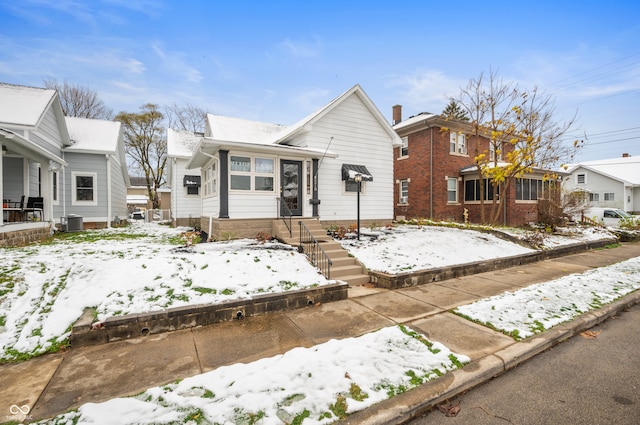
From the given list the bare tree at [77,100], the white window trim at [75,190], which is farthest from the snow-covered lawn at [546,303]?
the bare tree at [77,100]

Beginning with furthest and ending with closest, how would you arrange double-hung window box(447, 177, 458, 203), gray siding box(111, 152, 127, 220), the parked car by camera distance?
1. the parked car
2. double-hung window box(447, 177, 458, 203)
3. gray siding box(111, 152, 127, 220)

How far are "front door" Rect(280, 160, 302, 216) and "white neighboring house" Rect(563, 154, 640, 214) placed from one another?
1301 inches

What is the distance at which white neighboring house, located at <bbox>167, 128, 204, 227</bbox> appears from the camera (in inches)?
655

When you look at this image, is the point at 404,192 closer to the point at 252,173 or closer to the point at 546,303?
the point at 252,173

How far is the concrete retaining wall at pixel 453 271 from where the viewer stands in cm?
670

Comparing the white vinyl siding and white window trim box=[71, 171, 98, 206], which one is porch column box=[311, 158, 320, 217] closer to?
the white vinyl siding

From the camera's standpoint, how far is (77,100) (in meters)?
27.8

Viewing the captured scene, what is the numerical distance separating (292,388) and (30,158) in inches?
501

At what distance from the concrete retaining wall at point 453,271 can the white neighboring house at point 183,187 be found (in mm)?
13496

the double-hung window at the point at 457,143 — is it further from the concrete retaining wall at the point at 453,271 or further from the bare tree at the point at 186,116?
the bare tree at the point at 186,116

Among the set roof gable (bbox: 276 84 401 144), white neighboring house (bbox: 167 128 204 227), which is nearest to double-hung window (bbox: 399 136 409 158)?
roof gable (bbox: 276 84 401 144)

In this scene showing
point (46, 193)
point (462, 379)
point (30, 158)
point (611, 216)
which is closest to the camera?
point (462, 379)

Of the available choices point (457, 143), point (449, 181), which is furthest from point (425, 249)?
point (457, 143)

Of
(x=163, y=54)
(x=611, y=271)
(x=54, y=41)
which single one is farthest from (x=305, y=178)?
(x=54, y=41)
